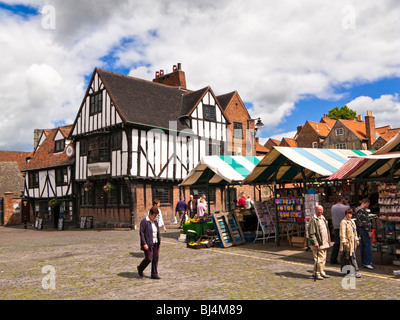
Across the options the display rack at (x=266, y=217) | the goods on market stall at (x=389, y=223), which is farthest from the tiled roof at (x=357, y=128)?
the goods on market stall at (x=389, y=223)

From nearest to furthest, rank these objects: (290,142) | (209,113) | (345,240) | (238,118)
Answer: (345,240) < (209,113) < (238,118) < (290,142)

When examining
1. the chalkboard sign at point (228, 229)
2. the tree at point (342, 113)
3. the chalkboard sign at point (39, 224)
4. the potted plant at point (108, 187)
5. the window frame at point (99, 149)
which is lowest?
the chalkboard sign at point (39, 224)

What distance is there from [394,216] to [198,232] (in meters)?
7.54

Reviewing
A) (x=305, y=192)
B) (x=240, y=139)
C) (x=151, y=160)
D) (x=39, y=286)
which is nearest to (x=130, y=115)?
(x=151, y=160)

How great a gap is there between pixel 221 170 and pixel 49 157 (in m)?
22.3

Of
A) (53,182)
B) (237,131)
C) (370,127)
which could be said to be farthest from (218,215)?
(370,127)

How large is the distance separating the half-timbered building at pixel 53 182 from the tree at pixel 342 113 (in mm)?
42300

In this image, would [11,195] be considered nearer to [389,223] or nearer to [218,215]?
[218,215]

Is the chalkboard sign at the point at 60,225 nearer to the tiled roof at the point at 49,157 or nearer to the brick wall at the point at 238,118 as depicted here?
the tiled roof at the point at 49,157

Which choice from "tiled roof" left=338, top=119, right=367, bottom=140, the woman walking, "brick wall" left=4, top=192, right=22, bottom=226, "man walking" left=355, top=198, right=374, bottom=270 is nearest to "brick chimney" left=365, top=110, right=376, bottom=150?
"tiled roof" left=338, top=119, right=367, bottom=140

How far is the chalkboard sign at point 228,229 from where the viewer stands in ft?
45.1

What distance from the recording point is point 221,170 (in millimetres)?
14938

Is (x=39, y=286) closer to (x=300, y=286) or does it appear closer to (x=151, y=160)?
(x=300, y=286)

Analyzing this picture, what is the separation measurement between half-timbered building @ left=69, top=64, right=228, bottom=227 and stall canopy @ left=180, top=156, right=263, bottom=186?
7.41m
